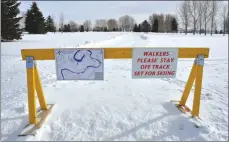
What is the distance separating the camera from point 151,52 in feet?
12.0

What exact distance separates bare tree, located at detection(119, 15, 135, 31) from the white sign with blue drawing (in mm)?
111320

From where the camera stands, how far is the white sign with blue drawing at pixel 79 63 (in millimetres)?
3527

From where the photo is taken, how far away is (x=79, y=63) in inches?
141

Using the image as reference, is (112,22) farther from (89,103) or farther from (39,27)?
(89,103)

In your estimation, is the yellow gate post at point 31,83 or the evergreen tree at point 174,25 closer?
the yellow gate post at point 31,83

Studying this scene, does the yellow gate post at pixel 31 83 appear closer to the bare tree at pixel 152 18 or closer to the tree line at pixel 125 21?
the tree line at pixel 125 21

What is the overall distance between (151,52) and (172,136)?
137 cm

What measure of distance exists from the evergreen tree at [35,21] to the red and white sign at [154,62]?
42.6 meters

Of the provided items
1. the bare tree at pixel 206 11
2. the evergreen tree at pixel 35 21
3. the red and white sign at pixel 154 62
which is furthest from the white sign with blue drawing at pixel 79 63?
the bare tree at pixel 206 11

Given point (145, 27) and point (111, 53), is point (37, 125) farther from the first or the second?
point (145, 27)

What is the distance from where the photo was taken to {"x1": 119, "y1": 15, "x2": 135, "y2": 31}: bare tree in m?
114

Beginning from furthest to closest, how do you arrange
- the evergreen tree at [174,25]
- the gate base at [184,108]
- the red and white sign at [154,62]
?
the evergreen tree at [174,25] < the gate base at [184,108] < the red and white sign at [154,62]

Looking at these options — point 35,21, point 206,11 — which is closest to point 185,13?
point 206,11

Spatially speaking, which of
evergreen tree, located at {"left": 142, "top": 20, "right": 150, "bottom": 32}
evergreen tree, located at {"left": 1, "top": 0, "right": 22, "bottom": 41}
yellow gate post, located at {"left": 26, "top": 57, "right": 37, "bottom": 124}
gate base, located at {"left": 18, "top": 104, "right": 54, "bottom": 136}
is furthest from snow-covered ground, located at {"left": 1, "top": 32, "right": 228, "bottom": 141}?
evergreen tree, located at {"left": 142, "top": 20, "right": 150, "bottom": 32}
